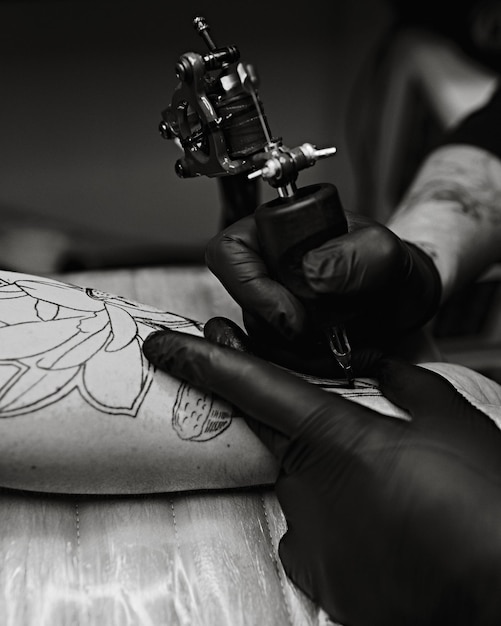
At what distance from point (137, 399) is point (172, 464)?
103 millimetres

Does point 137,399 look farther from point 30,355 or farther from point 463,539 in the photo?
point 463,539

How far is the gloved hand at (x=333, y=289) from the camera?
0.92m

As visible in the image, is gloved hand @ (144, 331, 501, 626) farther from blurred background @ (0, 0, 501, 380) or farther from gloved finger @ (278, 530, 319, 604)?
blurred background @ (0, 0, 501, 380)

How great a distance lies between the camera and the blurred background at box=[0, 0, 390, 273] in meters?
2.48

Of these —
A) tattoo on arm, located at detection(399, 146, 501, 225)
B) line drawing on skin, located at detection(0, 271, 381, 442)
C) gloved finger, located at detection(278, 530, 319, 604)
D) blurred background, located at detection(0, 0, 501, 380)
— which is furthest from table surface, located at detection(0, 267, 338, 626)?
blurred background, located at detection(0, 0, 501, 380)

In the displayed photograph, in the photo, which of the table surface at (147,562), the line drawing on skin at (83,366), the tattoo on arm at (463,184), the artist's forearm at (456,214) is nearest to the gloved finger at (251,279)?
the line drawing on skin at (83,366)

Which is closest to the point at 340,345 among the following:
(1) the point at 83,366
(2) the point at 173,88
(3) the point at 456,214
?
(1) the point at 83,366

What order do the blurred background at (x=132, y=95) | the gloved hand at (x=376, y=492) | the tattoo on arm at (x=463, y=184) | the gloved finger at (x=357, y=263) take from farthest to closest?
1. the blurred background at (x=132, y=95)
2. the tattoo on arm at (x=463, y=184)
3. the gloved finger at (x=357, y=263)
4. the gloved hand at (x=376, y=492)

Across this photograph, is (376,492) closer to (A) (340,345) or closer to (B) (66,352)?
(A) (340,345)

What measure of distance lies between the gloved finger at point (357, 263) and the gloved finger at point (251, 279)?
0.21 feet

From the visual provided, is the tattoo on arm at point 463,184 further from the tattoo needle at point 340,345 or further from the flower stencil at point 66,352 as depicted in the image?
the flower stencil at point 66,352

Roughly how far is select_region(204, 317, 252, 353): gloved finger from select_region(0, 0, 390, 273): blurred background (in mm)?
1187

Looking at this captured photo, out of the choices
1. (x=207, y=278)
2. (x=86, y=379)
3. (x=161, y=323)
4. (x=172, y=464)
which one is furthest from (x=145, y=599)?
(x=207, y=278)

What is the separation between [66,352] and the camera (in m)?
0.94
